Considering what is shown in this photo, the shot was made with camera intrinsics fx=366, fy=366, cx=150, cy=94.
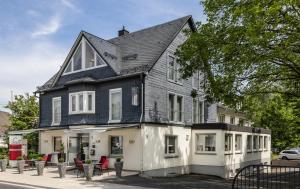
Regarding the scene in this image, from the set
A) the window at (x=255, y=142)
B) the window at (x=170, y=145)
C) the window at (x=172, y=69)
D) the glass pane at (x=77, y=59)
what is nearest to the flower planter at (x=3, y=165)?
the glass pane at (x=77, y=59)

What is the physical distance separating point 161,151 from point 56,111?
10.1 meters

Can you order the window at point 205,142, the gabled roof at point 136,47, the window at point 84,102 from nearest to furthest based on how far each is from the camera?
1. the gabled roof at point 136,47
2. the window at point 84,102
3. the window at point 205,142

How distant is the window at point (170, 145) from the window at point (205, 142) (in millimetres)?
2591

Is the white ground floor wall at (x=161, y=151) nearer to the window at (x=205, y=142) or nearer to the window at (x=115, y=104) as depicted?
the window at (x=205, y=142)

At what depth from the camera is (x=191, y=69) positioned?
21406mm

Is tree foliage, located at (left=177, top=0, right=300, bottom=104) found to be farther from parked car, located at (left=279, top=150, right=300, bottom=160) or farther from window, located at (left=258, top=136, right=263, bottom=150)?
parked car, located at (left=279, top=150, right=300, bottom=160)

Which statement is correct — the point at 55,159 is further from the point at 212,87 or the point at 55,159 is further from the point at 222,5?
the point at 222,5

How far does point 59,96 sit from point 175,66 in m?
9.70

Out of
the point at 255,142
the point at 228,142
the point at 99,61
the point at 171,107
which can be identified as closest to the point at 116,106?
the point at 99,61

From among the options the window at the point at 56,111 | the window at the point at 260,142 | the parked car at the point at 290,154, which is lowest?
the parked car at the point at 290,154

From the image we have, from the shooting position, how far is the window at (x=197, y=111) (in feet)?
98.8

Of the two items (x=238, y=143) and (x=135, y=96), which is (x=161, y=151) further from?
(x=238, y=143)

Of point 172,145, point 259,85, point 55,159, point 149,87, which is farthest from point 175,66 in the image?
point 55,159

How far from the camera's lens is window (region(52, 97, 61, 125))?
29616mm
